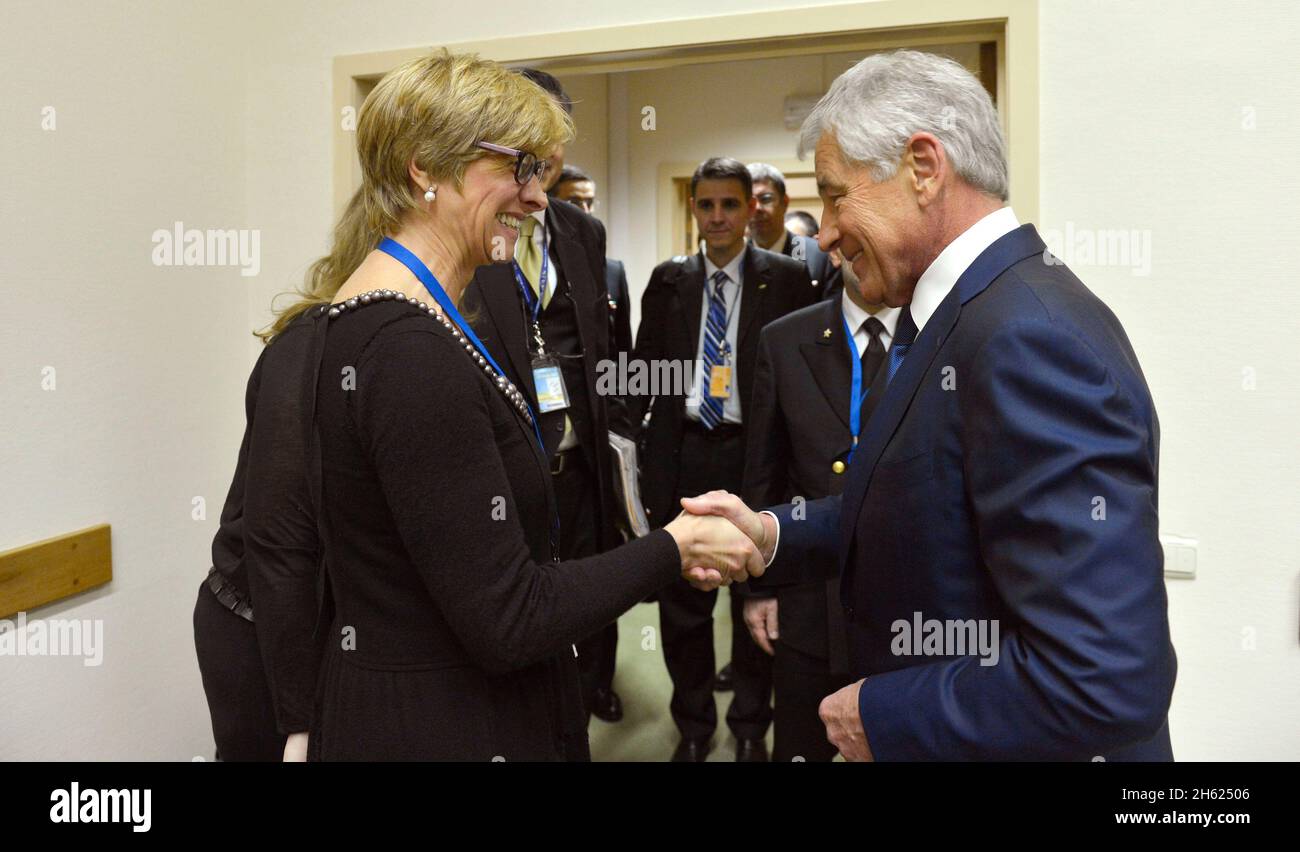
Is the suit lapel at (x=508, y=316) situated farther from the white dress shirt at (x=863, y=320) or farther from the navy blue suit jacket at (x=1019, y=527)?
the navy blue suit jacket at (x=1019, y=527)

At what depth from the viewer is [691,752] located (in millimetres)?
3021

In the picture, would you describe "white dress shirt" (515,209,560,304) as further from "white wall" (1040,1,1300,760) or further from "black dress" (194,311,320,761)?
"white wall" (1040,1,1300,760)

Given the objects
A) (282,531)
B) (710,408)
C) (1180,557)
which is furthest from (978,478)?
(710,408)

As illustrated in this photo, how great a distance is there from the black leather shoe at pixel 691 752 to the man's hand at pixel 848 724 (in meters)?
1.93

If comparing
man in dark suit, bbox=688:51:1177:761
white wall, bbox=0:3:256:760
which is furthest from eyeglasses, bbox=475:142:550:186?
white wall, bbox=0:3:256:760

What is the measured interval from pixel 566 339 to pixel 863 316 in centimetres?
79

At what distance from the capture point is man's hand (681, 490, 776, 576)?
154cm

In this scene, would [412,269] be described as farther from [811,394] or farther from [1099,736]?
[811,394]

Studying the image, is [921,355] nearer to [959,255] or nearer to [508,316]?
[959,255]

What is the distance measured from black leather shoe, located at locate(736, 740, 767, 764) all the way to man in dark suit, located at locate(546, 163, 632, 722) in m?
0.50

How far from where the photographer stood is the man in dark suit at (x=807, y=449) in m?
2.15

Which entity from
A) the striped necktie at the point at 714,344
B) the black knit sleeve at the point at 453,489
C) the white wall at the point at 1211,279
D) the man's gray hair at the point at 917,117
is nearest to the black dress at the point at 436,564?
the black knit sleeve at the point at 453,489
